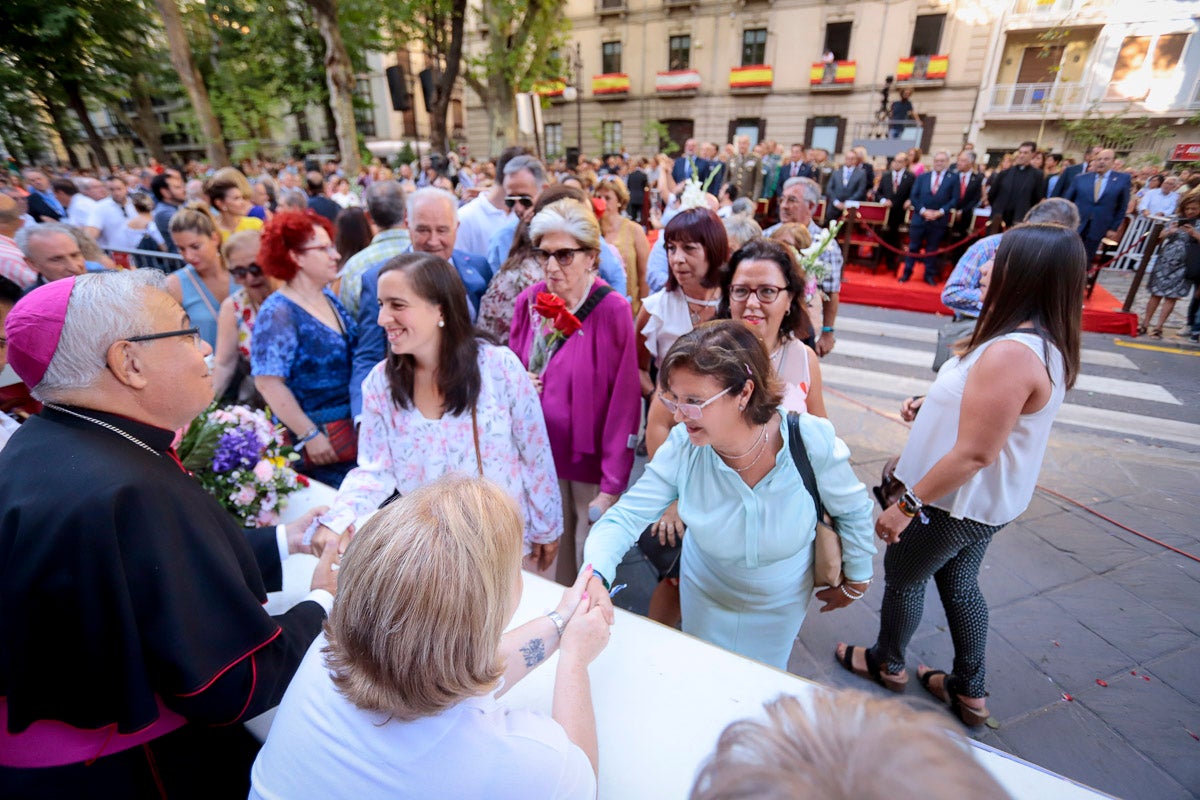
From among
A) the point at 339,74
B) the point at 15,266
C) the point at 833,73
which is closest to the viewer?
the point at 15,266

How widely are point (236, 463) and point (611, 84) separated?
31484mm

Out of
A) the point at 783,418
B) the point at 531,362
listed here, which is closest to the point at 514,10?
the point at 531,362

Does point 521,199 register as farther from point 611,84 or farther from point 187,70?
point 611,84

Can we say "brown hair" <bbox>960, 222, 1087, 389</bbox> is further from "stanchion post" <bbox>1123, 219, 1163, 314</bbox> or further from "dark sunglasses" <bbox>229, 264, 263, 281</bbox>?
"stanchion post" <bbox>1123, 219, 1163, 314</bbox>

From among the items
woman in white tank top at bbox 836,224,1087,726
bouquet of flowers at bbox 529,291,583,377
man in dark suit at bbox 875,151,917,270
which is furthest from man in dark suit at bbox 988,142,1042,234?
bouquet of flowers at bbox 529,291,583,377

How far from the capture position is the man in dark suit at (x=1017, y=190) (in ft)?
29.9

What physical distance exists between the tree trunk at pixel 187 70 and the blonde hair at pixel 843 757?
16.9 m

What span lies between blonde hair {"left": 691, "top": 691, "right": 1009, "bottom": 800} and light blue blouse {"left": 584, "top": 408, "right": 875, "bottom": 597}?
928 mm

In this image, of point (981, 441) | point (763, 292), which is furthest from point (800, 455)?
point (763, 292)

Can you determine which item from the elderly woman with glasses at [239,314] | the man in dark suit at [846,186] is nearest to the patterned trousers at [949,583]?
the elderly woman with glasses at [239,314]

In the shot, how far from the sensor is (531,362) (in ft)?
9.21

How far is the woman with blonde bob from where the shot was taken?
93 cm

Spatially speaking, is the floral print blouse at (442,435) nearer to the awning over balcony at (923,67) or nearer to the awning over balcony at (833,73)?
the awning over balcony at (923,67)

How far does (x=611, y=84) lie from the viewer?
28.7m
